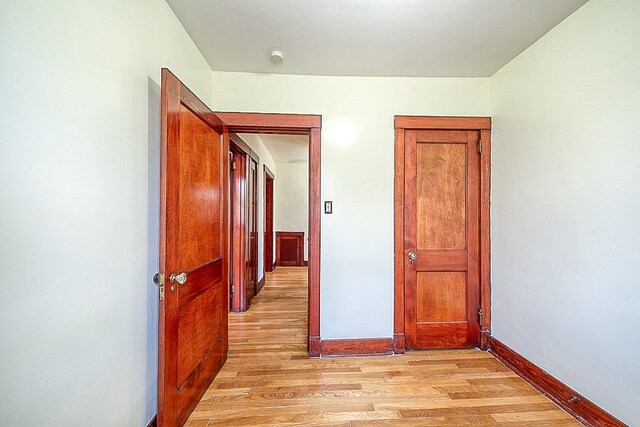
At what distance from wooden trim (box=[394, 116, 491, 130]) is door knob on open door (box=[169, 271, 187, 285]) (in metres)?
2.04

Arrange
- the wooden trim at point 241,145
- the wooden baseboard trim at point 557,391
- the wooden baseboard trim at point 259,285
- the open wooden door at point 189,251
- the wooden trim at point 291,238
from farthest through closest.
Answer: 1. the wooden trim at point 291,238
2. the wooden baseboard trim at point 259,285
3. the wooden trim at point 241,145
4. the wooden baseboard trim at point 557,391
5. the open wooden door at point 189,251

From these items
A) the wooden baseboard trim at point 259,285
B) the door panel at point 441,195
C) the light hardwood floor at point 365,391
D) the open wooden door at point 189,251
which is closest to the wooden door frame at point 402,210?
the door panel at point 441,195

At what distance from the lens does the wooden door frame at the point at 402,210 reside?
103 inches

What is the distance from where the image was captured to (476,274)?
2684 mm

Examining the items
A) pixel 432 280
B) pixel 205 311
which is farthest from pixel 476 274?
pixel 205 311

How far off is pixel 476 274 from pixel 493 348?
633 mm

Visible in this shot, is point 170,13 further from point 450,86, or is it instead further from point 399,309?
point 399,309

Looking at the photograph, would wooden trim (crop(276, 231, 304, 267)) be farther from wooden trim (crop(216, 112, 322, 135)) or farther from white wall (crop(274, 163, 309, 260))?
wooden trim (crop(216, 112, 322, 135))

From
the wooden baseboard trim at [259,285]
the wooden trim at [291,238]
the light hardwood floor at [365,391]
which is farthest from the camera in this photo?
the wooden trim at [291,238]

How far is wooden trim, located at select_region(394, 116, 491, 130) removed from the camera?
8.60ft

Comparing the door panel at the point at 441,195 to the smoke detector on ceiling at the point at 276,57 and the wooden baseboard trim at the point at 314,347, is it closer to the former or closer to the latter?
the wooden baseboard trim at the point at 314,347

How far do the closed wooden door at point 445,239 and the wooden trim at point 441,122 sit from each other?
5cm

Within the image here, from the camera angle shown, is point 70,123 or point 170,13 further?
point 170,13

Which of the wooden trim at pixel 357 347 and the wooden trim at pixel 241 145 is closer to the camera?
the wooden trim at pixel 357 347
